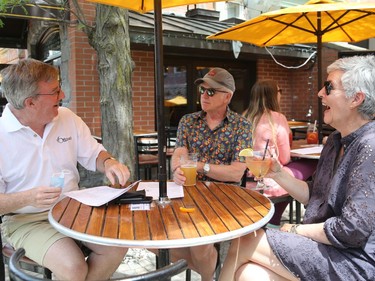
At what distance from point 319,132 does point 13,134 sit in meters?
3.59

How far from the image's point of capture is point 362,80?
194cm

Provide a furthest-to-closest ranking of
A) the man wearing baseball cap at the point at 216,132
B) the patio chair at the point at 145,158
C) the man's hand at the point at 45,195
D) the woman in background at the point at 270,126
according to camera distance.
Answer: the patio chair at the point at 145,158 < the woman in background at the point at 270,126 < the man wearing baseball cap at the point at 216,132 < the man's hand at the point at 45,195

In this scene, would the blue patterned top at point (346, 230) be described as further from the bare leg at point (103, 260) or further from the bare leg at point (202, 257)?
the bare leg at point (103, 260)

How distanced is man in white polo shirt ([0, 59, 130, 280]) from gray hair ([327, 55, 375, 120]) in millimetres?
1345

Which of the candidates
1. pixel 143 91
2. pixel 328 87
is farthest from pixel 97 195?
pixel 143 91

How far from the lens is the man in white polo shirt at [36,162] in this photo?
6.70 feet

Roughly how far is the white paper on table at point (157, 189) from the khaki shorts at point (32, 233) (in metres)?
0.53

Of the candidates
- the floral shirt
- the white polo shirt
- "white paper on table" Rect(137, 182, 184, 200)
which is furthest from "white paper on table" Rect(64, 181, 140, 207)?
the floral shirt

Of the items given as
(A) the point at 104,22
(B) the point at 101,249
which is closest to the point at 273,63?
(A) the point at 104,22

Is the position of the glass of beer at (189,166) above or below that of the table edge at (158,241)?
above

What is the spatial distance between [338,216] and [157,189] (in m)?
1.03

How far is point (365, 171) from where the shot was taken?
1.76 meters

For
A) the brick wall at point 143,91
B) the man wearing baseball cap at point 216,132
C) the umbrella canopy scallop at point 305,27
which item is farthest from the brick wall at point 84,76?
the man wearing baseball cap at point 216,132

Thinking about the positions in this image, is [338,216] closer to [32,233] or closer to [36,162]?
[32,233]
